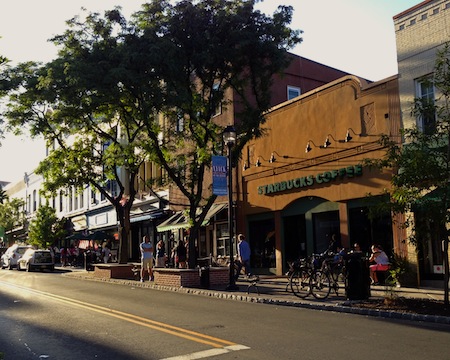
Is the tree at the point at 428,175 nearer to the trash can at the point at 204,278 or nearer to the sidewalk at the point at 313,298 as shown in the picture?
the sidewalk at the point at 313,298

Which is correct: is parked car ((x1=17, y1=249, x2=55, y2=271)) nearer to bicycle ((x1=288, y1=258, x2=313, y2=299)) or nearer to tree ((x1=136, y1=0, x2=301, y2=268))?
tree ((x1=136, y1=0, x2=301, y2=268))

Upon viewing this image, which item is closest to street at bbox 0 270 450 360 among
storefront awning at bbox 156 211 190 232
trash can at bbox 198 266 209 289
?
trash can at bbox 198 266 209 289

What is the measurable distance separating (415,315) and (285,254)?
11649 mm

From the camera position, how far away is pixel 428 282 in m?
16.0

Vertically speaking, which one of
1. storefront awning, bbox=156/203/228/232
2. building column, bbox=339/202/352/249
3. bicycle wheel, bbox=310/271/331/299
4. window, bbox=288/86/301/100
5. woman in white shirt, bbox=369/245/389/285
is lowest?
bicycle wheel, bbox=310/271/331/299

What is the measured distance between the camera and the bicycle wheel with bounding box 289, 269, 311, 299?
46.3 feet

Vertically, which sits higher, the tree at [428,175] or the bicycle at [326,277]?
the tree at [428,175]

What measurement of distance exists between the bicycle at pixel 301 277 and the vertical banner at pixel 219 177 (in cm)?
425

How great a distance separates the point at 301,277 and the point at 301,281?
11cm

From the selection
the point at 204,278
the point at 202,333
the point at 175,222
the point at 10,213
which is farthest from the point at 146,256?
the point at 10,213

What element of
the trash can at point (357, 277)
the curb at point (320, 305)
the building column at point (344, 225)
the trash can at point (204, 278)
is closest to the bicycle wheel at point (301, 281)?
the curb at point (320, 305)

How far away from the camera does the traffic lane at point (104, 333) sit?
7418 millimetres

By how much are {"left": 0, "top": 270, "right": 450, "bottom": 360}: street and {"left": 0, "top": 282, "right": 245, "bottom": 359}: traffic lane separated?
1 centimetres

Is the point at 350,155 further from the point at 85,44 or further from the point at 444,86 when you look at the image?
the point at 85,44
